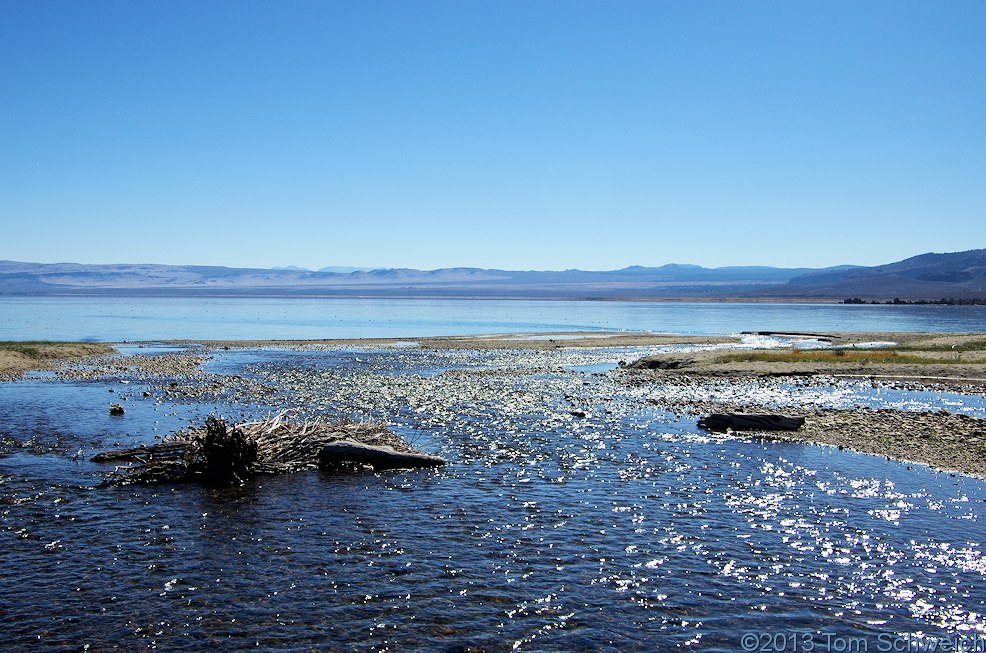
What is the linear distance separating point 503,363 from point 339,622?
39.8 metres

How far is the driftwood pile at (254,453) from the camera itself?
17.8m

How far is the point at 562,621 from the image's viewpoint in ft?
34.4

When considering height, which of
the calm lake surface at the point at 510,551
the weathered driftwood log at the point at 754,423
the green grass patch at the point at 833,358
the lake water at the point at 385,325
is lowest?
the lake water at the point at 385,325

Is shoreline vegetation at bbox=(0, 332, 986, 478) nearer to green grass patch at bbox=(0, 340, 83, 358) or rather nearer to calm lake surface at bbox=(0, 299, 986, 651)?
green grass patch at bbox=(0, 340, 83, 358)

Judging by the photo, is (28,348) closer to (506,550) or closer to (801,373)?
(506,550)

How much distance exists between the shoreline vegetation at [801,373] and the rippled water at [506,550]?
278cm

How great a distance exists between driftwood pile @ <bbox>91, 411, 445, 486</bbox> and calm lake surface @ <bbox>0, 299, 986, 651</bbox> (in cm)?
60

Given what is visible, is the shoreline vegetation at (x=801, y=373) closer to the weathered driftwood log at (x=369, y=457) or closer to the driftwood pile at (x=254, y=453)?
the weathered driftwood log at (x=369, y=457)

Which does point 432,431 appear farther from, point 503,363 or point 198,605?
point 503,363

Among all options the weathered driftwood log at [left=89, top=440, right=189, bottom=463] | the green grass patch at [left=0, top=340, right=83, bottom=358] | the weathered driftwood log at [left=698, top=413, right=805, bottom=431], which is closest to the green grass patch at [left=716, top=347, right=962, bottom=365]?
the weathered driftwood log at [left=698, top=413, right=805, bottom=431]

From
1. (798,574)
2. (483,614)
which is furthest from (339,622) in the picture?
(798,574)

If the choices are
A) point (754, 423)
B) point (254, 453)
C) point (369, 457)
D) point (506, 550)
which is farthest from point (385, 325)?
point (506, 550)

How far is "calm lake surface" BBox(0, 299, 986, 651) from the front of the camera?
33.5 feet


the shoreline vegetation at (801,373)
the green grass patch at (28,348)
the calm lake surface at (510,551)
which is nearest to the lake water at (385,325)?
the shoreline vegetation at (801,373)
